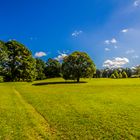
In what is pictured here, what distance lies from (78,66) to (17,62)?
1984 centimetres

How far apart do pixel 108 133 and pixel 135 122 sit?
3.49 meters

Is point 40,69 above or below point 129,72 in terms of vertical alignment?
below

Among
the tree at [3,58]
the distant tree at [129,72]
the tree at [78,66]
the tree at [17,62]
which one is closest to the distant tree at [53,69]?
the tree at [78,66]

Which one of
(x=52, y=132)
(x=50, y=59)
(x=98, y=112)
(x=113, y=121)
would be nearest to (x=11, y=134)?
(x=52, y=132)

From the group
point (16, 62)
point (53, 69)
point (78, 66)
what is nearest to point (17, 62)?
point (16, 62)

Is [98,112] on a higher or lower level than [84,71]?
lower

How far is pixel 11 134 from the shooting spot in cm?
1345

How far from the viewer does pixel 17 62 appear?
69.1 metres

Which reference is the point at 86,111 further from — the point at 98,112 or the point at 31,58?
the point at 31,58

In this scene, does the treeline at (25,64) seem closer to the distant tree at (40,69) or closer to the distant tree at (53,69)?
the distant tree at (40,69)

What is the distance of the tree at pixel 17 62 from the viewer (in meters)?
68.4

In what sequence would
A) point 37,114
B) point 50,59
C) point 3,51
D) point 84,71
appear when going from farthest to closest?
point 50,59, point 84,71, point 3,51, point 37,114

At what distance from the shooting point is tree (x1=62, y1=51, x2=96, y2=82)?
69.8 m

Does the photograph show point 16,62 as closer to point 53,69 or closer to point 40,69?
point 40,69
